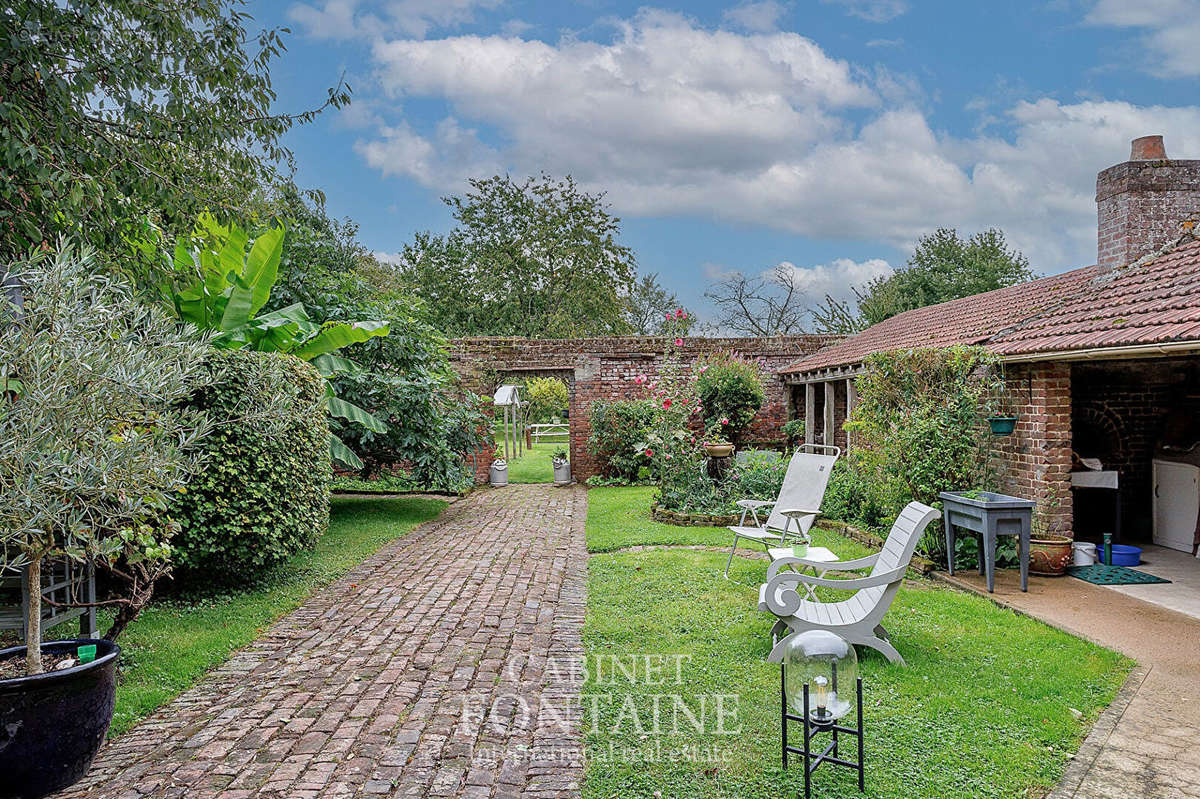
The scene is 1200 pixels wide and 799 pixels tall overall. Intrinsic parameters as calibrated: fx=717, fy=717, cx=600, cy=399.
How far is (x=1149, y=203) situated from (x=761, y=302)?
20.9m

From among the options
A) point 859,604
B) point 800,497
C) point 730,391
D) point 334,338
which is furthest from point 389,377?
point 859,604

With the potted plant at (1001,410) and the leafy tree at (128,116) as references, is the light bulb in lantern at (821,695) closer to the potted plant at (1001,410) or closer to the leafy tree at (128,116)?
the leafy tree at (128,116)

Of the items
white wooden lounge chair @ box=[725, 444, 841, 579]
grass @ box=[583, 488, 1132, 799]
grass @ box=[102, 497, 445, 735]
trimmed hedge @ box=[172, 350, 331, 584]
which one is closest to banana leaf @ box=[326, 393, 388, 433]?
grass @ box=[102, 497, 445, 735]

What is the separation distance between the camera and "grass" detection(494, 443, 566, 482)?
17295mm

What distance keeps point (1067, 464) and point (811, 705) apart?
200 inches

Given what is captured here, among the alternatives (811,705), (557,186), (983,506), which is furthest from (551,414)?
(811,705)

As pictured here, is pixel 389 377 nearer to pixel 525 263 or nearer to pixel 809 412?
pixel 809 412

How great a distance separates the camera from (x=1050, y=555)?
6.70m

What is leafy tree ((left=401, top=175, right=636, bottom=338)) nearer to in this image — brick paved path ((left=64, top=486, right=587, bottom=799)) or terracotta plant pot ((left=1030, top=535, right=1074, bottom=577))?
terracotta plant pot ((left=1030, top=535, right=1074, bottom=577))

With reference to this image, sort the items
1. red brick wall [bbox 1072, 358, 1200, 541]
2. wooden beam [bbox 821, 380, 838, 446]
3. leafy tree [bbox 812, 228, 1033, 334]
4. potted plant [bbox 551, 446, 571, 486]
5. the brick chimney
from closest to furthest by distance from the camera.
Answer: the brick chimney < red brick wall [bbox 1072, 358, 1200, 541] < wooden beam [bbox 821, 380, 838, 446] < potted plant [bbox 551, 446, 571, 486] < leafy tree [bbox 812, 228, 1033, 334]

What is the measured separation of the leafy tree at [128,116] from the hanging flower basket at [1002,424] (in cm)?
652

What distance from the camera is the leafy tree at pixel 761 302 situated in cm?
2806

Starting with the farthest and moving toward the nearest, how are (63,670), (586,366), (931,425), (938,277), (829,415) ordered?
(938,277) → (586,366) → (829,415) → (931,425) → (63,670)

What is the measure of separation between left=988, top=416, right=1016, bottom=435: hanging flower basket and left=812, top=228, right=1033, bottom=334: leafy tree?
1788 cm
